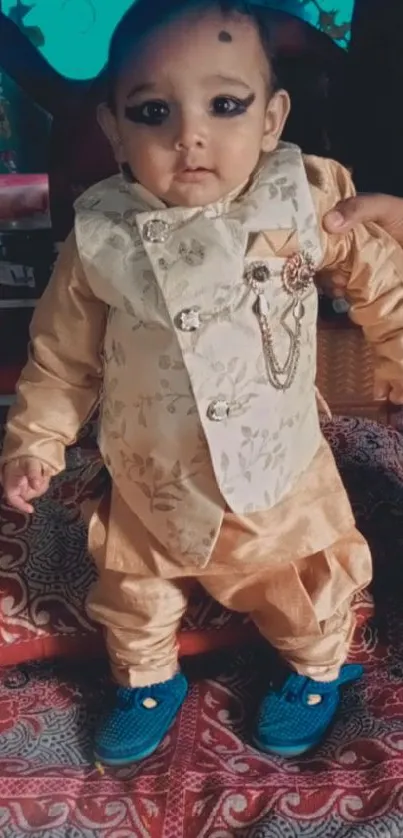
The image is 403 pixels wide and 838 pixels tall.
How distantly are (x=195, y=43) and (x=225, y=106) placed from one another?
5 cm

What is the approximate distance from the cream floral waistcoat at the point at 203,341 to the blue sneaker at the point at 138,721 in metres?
0.17

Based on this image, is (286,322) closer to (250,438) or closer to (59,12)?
(250,438)

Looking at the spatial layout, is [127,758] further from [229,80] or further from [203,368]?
[229,80]

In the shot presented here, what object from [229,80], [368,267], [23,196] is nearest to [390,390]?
[368,267]

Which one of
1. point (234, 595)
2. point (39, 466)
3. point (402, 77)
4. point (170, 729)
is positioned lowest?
point (170, 729)

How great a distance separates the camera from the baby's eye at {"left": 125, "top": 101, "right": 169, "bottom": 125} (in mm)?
823

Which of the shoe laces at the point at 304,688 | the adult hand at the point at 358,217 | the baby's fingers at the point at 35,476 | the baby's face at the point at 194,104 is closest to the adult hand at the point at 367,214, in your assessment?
the adult hand at the point at 358,217

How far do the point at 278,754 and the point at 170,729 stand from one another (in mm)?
114

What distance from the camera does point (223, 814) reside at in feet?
2.95

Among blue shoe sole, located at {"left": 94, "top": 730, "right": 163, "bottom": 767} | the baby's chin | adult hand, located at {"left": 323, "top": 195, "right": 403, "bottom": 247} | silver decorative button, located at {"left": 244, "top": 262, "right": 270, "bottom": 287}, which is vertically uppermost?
the baby's chin

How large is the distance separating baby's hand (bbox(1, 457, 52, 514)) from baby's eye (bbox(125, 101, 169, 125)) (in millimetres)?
322

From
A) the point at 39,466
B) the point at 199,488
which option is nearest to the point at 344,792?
the point at 199,488

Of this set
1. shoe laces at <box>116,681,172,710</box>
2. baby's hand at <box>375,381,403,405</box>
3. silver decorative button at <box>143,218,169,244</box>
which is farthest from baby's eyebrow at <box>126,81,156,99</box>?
shoe laces at <box>116,681,172,710</box>

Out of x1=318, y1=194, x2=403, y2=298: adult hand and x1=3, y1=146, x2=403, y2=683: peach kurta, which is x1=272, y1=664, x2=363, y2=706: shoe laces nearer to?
x1=3, y1=146, x2=403, y2=683: peach kurta
